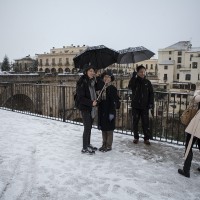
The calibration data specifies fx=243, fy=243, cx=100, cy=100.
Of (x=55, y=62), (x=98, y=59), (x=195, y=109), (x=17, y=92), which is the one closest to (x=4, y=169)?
(x=98, y=59)

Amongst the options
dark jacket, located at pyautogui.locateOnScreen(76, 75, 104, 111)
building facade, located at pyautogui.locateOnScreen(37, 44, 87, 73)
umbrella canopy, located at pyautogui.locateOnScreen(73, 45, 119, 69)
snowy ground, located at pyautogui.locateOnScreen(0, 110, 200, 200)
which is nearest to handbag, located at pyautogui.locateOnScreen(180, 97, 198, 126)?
snowy ground, located at pyautogui.locateOnScreen(0, 110, 200, 200)

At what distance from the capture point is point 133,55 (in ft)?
20.6

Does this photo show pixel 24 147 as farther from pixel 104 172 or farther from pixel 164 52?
pixel 164 52

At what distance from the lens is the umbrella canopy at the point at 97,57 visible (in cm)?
572

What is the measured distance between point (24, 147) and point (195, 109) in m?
3.80

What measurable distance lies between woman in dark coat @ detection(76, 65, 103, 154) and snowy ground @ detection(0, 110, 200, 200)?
1.60 ft

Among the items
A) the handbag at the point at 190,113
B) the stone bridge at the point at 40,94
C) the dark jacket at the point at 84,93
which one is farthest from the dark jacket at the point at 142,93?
the stone bridge at the point at 40,94

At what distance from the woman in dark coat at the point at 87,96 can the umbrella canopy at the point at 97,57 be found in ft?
2.16

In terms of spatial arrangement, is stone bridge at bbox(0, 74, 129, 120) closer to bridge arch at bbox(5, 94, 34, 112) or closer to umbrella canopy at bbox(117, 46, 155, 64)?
bridge arch at bbox(5, 94, 34, 112)

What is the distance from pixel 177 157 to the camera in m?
5.12

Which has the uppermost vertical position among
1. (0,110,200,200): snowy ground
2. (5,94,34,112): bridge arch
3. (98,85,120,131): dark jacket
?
(98,85,120,131): dark jacket

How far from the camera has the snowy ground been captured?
360 centimetres

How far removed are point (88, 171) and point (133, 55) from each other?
3.28 meters

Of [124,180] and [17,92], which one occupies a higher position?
[17,92]
